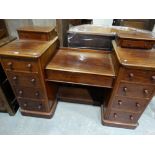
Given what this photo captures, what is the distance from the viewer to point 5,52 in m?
1.07

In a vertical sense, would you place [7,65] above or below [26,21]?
below

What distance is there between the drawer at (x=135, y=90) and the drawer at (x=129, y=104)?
7 centimetres

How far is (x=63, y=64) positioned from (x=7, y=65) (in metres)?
0.51

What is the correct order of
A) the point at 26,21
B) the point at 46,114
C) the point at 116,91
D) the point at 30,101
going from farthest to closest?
the point at 26,21, the point at 46,114, the point at 30,101, the point at 116,91

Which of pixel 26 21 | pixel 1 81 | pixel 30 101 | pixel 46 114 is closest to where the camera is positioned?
pixel 1 81

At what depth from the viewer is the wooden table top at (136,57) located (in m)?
0.98

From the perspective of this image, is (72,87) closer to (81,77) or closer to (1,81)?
(81,77)

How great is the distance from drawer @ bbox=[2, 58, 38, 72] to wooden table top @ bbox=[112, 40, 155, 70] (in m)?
0.74

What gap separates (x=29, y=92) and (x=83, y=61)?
674 millimetres

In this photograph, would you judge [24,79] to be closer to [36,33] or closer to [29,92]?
[29,92]

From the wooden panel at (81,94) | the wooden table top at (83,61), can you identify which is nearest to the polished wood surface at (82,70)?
the wooden table top at (83,61)

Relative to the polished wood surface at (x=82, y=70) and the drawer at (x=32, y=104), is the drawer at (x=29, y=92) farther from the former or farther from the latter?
the polished wood surface at (x=82, y=70)
